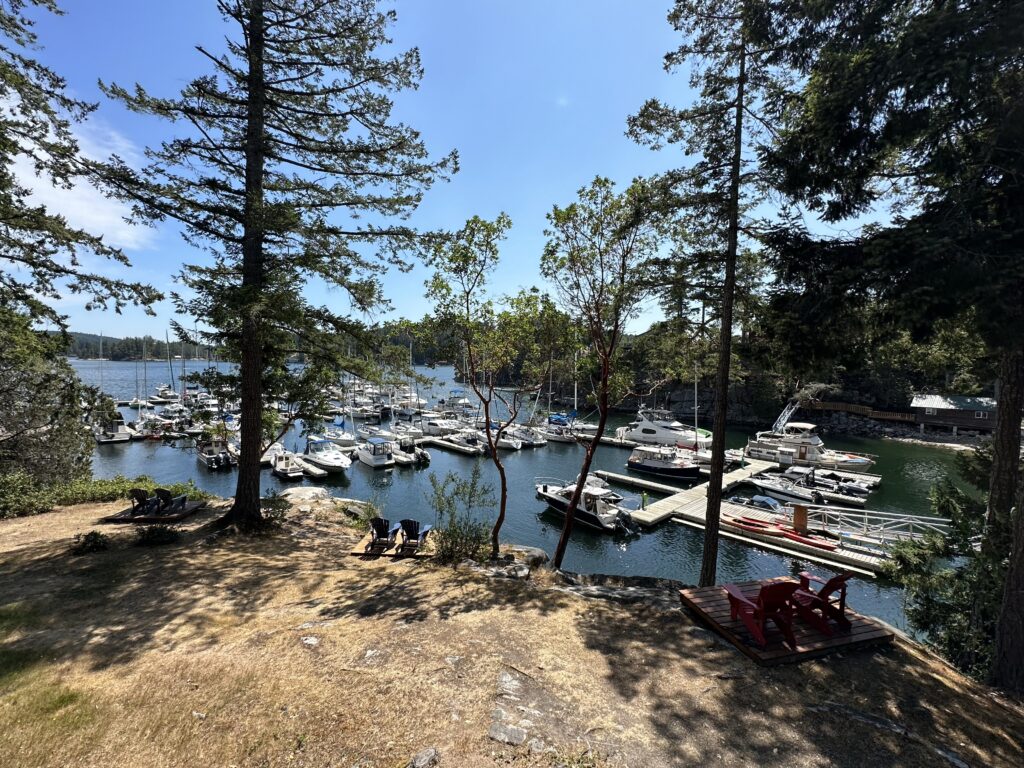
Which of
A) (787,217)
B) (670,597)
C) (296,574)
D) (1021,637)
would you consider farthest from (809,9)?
(296,574)

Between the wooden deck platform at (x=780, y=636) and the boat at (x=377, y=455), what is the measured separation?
26733mm

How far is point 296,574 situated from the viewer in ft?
23.4

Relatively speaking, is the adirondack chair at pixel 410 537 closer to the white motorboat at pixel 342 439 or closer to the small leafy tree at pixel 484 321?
the small leafy tree at pixel 484 321

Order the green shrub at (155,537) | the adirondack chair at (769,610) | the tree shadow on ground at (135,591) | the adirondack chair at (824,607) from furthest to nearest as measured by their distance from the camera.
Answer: the green shrub at (155,537), the adirondack chair at (824,607), the tree shadow on ground at (135,591), the adirondack chair at (769,610)

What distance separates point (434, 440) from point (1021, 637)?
35043mm

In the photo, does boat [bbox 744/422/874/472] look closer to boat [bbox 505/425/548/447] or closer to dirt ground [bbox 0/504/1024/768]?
boat [bbox 505/425/548/447]

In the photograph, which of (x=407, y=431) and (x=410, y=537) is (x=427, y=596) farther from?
(x=407, y=431)

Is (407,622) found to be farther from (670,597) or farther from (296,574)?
(670,597)

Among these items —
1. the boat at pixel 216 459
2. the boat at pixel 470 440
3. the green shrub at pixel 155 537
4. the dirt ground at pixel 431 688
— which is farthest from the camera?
the boat at pixel 470 440

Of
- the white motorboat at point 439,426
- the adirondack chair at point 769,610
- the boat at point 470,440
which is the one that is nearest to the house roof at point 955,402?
the boat at point 470,440

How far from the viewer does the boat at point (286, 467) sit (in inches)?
1073

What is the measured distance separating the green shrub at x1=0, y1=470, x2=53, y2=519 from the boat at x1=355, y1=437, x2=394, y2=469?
733 inches

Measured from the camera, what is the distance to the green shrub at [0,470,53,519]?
410 inches

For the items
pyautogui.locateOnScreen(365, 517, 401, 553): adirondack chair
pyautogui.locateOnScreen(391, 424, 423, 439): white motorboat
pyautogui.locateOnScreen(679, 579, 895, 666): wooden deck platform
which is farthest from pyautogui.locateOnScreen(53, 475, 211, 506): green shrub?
pyautogui.locateOnScreen(391, 424, 423, 439): white motorboat
